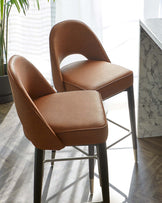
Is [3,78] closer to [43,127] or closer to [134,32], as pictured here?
[134,32]

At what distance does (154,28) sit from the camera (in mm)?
2248

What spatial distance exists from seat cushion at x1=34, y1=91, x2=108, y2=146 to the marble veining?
2.53ft

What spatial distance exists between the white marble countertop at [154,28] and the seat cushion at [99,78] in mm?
279

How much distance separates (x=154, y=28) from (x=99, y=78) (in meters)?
0.41

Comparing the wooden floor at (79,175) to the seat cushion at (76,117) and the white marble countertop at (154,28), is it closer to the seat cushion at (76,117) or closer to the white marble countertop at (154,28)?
the seat cushion at (76,117)

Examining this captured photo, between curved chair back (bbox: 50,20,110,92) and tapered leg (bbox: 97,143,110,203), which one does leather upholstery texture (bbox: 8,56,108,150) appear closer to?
tapered leg (bbox: 97,143,110,203)

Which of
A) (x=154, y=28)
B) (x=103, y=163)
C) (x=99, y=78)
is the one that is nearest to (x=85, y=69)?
(x=99, y=78)

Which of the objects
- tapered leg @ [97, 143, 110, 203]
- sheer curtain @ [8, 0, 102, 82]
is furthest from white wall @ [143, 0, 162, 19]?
tapered leg @ [97, 143, 110, 203]

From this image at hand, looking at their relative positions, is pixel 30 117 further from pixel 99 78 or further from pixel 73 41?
pixel 73 41

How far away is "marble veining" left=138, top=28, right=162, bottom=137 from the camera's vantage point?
8.89 ft

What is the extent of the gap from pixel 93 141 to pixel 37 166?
0.30 meters

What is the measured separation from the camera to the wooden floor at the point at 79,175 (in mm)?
2346

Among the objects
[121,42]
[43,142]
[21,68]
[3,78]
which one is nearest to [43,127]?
[43,142]

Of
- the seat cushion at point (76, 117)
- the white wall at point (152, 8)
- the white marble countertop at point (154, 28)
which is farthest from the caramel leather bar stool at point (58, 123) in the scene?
the white wall at point (152, 8)
